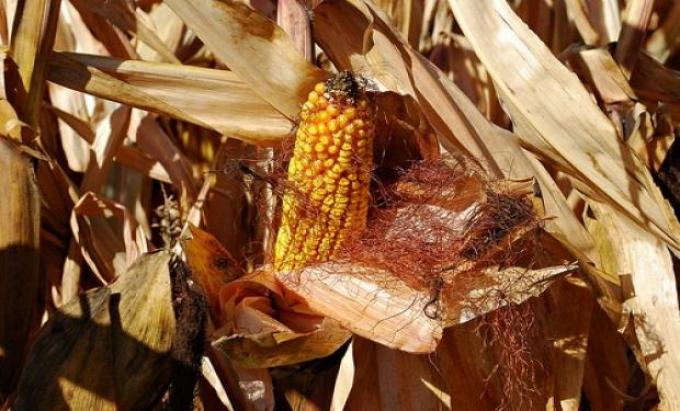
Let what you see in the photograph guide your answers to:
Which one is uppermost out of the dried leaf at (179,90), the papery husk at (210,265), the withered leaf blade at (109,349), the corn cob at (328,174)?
the dried leaf at (179,90)

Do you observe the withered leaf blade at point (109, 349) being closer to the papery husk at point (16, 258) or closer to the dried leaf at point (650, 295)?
the papery husk at point (16, 258)

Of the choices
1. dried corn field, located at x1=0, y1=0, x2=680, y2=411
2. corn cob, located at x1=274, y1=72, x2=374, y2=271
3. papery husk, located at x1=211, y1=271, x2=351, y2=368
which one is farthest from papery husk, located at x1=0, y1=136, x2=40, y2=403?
corn cob, located at x1=274, y1=72, x2=374, y2=271

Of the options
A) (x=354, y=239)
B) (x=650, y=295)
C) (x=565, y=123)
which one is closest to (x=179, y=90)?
(x=354, y=239)

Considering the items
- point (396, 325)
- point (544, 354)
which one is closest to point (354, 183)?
point (396, 325)

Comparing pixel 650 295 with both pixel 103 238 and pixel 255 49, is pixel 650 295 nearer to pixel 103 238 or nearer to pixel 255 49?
pixel 255 49

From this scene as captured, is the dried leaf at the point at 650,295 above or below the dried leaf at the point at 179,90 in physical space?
below

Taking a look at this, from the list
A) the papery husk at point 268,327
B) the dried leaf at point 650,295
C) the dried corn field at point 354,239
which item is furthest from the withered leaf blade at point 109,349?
the dried leaf at point 650,295

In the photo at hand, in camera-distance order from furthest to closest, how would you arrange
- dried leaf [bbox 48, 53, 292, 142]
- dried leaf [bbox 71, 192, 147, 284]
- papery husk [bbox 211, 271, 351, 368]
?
dried leaf [bbox 71, 192, 147, 284], dried leaf [bbox 48, 53, 292, 142], papery husk [bbox 211, 271, 351, 368]

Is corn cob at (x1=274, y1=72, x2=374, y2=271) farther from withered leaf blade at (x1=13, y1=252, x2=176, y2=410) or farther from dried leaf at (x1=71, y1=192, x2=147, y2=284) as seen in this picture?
dried leaf at (x1=71, y1=192, x2=147, y2=284)
